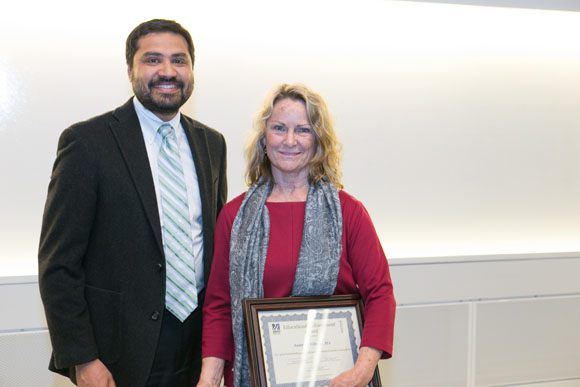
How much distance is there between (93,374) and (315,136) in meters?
1.04

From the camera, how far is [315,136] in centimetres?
205

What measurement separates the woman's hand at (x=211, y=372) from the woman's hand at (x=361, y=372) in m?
0.39

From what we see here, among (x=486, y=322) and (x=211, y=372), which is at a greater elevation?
(x=211, y=372)

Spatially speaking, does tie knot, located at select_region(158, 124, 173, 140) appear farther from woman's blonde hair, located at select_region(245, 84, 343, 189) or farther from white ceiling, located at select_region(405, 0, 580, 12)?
white ceiling, located at select_region(405, 0, 580, 12)

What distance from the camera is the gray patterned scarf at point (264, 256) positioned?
1944 millimetres

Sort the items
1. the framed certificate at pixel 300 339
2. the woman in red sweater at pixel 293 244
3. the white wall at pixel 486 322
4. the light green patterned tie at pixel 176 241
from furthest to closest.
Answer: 1. the white wall at pixel 486 322
2. the light green patterned tie at pixel 176 241
3. the woman in red sweater at pixel 293 244
4. the framed certificate at pixel 300 339

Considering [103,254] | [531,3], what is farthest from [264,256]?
[531,3]

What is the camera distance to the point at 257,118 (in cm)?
212

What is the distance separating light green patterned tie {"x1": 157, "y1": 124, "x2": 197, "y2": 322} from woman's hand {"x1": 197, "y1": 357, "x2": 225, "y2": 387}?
0.58ft

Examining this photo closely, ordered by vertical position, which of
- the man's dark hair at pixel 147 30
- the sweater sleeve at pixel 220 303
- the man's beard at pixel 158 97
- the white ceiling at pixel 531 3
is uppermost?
the white ceiling at pixel 531 3

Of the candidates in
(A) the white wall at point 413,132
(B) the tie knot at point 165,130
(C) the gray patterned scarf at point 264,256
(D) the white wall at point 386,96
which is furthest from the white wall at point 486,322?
(B) the tie knot at point 165,130

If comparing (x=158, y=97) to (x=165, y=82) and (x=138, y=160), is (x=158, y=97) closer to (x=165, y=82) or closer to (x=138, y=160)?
(x=165, y=82)

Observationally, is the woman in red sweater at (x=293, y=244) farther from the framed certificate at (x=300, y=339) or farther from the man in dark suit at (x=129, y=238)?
the man in dark suit at (x=129, y=238)

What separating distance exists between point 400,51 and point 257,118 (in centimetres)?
199
